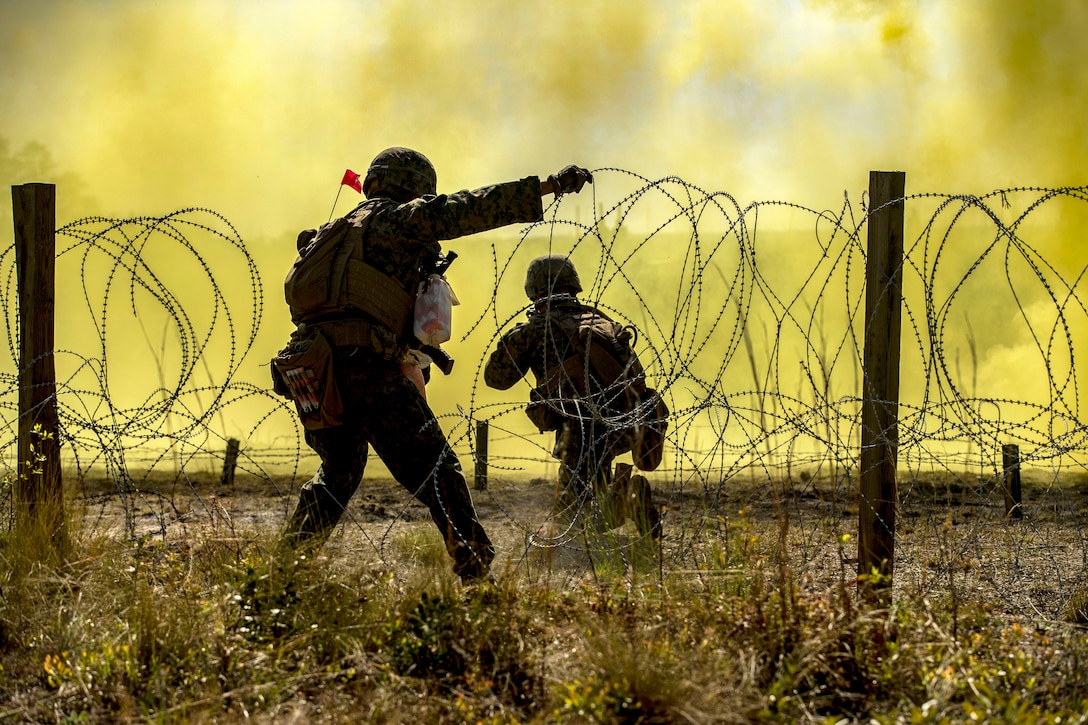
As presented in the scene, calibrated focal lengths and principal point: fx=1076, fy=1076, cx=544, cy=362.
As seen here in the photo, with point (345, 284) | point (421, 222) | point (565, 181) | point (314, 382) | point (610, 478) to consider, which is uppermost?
point (565, 181)

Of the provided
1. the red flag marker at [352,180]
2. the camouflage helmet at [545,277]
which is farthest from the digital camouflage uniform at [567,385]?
the red flag marker at [352,180]

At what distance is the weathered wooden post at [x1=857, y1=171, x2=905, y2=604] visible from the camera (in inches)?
176

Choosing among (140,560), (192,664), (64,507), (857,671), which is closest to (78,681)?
(192,664)

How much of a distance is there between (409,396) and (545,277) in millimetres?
2190

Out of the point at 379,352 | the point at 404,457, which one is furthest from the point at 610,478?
the point at 379,352

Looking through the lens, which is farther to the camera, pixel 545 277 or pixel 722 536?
pixel 545 277

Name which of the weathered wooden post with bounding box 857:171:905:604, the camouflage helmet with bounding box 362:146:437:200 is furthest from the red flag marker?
the weathered wooden post with bounding box 857:171:905:604

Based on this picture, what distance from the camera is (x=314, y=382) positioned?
184 inches

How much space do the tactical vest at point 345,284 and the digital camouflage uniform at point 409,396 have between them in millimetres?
36

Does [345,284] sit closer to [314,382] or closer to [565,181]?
[314,382]

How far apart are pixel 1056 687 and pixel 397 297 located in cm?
293

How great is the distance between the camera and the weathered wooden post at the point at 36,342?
17.2 ft

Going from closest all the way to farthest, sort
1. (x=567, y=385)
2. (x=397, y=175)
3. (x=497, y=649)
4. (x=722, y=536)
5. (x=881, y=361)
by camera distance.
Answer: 1. (x=497, y=649)
2. (x=881, y=361)
3. (x=397, y=175)
4. (x=722, y=536)
5. (x=567, y=385)

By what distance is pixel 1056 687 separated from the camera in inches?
133
